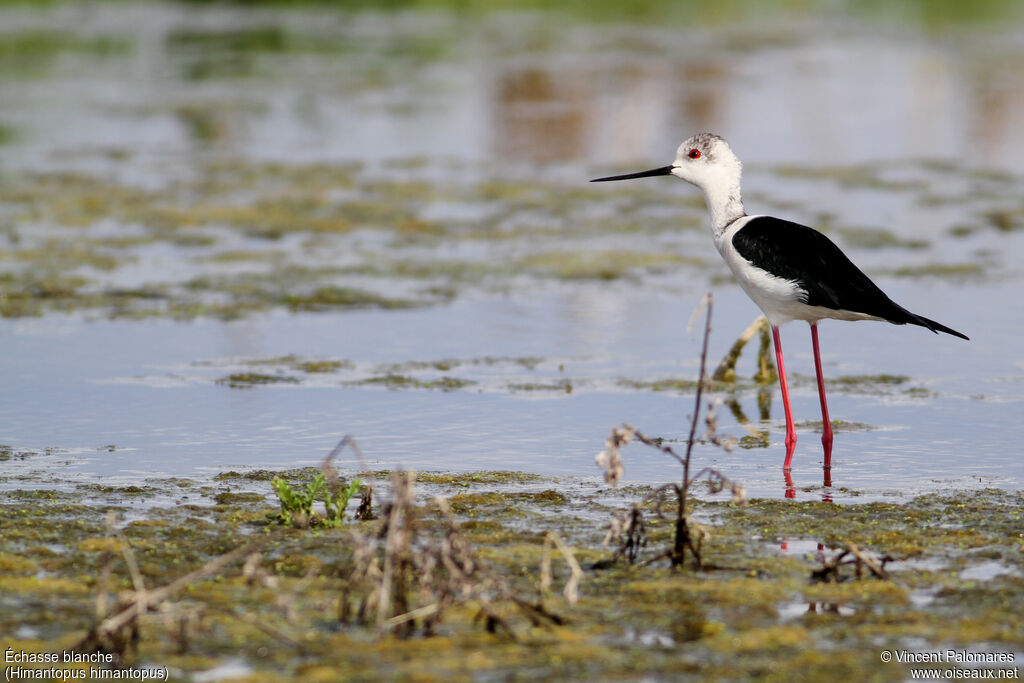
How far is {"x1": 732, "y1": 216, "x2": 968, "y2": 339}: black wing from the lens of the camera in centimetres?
666

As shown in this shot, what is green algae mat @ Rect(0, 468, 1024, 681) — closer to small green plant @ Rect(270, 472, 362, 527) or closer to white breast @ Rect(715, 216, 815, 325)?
small green plant @ Rect(270, 472, 362, 527)

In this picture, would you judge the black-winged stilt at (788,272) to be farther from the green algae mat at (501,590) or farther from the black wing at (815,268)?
the green algae mat at (501,590)

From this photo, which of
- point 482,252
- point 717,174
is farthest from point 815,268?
point 482,252

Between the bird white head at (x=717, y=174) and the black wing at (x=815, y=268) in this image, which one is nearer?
the black wing at (x=815, y=268)

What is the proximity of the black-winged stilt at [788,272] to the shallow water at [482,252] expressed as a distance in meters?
0.56

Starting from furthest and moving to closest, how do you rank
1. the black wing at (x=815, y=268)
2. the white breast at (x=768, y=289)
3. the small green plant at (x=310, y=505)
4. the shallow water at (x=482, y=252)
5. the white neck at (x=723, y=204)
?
the white neck at (x=723, y=204), the shallow water at (x=482, y=252), the white breast at (x=768, y=289), the black wing at (x=815, y=268), the small green plant at (x=310, y=505)

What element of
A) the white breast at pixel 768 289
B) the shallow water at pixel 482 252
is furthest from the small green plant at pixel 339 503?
the white breast at pixel 768 289

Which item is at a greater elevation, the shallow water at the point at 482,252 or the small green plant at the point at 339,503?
the shallow water at the point at 482,252

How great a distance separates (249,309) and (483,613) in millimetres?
5757

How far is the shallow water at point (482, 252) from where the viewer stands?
708 cm

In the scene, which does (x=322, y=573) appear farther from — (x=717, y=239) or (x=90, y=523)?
Result: (x=717, y=239)

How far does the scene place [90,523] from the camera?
5453 millimetres

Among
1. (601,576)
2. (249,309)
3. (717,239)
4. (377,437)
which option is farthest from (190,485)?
(249,309)

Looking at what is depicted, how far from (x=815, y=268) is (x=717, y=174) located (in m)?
0.87
